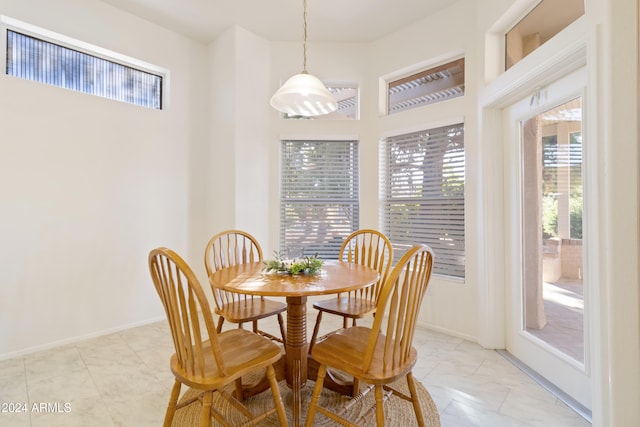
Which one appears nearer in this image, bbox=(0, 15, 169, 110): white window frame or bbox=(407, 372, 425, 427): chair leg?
bbox=(407, 372, 425, 427): chair leg

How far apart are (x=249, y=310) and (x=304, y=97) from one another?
1.45m

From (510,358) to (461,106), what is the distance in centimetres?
213

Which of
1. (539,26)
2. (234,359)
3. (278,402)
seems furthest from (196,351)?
(539,26)

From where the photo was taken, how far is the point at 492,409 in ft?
5.71

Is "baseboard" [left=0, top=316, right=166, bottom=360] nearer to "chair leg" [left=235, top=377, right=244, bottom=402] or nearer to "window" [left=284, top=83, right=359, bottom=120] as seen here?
"chair leg" [left=235, top=377, right=244, bottom=402]

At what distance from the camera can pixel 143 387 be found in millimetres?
1960

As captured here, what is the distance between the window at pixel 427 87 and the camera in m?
2.89

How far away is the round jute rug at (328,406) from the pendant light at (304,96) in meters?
1.84

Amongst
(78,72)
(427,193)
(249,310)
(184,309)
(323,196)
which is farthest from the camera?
(323,196)

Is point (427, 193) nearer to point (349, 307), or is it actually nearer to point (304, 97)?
point (349, 307)

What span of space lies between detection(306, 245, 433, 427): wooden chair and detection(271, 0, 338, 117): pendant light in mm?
1175

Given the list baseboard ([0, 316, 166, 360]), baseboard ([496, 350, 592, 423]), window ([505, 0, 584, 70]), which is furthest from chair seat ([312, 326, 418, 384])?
baseboard ([0, 316, 166, 360])

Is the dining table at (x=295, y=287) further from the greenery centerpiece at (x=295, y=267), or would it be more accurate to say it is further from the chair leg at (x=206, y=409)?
the chair leg at (x=206, y=409)

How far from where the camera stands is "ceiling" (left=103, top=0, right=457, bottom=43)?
111 inches
